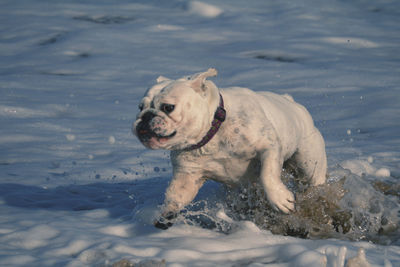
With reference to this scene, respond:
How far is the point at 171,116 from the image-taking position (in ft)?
11.7

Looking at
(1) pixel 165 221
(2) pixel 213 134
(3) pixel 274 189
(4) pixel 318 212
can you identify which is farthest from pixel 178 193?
(4) pixel 318 212

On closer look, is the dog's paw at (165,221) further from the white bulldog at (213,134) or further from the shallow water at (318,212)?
the shallow water at (318,212)

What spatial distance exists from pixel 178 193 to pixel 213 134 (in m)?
0.58

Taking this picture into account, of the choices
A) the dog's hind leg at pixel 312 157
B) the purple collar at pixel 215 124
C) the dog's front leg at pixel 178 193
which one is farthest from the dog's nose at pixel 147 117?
the dog's hind leg at pixel 312 157

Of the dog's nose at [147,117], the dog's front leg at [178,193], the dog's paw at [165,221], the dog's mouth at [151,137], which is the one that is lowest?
the dog's paw at [165,221]

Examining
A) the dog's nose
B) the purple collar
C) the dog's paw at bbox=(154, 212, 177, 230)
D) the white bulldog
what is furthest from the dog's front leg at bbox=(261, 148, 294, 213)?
the dog's nose

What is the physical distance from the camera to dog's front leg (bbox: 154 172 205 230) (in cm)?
410

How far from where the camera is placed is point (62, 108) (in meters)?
8.44

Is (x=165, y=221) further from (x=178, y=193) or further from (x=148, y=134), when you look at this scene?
(x=148, y=134)

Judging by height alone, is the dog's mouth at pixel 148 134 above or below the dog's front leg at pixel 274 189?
above

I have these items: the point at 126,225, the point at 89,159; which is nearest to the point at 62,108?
the point at 89,159

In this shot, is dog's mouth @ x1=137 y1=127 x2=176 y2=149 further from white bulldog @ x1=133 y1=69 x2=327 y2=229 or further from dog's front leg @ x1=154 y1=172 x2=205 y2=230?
dog's front leg @ x1=154 y1=172 x2=205 y2=230

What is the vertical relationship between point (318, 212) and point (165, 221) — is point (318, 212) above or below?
below

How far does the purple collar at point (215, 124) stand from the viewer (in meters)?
3.80
